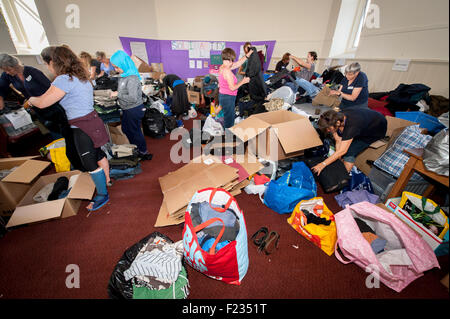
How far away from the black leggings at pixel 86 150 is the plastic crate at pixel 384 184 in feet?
8.70

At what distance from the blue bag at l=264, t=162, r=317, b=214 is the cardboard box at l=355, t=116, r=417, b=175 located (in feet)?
2.70

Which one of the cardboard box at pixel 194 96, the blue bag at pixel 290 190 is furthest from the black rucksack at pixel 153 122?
the blue bag at pixel 290 190

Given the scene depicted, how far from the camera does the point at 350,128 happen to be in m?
1.79

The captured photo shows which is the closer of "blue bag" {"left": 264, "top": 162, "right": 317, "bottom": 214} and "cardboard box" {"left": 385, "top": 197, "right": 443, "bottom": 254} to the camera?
"cardboard box" {"left": 385, "top": 197, "right": 443, "bottom": 254}

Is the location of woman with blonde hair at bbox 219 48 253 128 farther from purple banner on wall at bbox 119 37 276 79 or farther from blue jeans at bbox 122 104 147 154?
purple banner on wall at bbox 119 37 276 79

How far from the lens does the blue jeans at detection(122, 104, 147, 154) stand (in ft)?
7.57

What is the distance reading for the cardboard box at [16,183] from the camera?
164 cm

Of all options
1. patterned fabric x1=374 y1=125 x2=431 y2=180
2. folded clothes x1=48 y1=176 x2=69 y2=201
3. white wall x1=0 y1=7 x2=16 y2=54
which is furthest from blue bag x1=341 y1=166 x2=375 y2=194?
white wall x1=0 y1=7 x2=16 y2=54

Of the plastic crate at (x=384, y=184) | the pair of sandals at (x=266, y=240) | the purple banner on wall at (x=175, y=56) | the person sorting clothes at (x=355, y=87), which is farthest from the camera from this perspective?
the purple banner on wall at (x=175, y=56)

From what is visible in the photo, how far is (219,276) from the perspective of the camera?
1.25 metres

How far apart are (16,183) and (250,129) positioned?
228 centimetres

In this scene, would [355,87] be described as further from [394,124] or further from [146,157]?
[146,157]

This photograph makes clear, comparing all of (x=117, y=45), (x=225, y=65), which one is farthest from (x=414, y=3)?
A: (x=117, y=45)

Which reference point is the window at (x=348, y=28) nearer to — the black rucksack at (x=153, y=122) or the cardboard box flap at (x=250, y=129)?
the cardboard box flap at (x=250, y=129)
